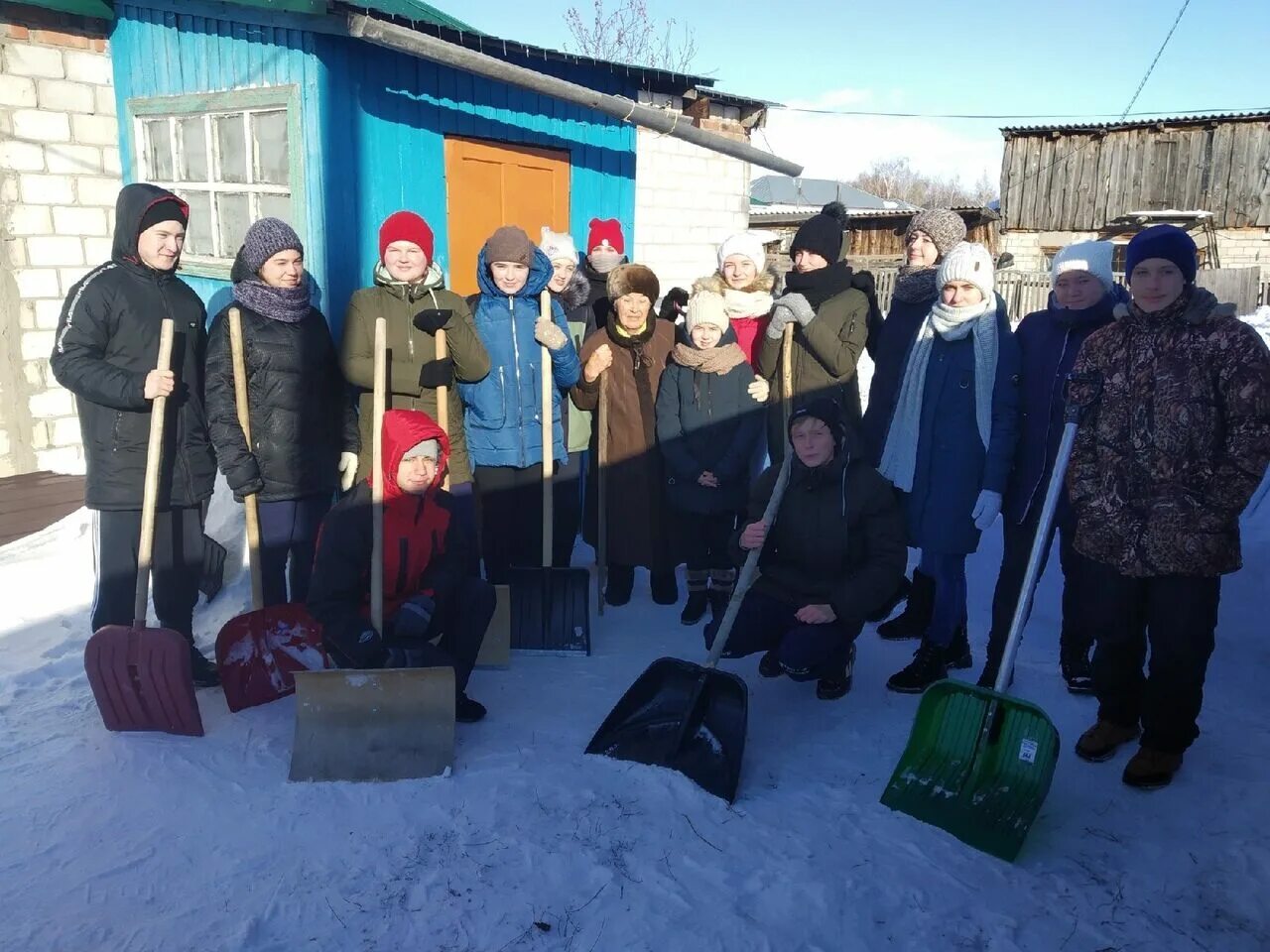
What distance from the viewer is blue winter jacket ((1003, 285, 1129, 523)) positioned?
2996 mm

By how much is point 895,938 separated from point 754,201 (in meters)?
24.4

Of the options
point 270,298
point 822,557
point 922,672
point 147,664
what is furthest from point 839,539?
point 147,664

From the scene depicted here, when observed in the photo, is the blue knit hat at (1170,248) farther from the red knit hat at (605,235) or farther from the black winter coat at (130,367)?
the black winter coat at (130,367)

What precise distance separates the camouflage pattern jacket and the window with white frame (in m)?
4.17

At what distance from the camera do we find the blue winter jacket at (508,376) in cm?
374

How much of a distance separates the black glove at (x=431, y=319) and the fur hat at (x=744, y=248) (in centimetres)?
127

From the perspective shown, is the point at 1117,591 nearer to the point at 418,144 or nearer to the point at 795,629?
the point at 795,629

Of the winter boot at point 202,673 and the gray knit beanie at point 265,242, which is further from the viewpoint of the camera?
the winter boot at point 202,673

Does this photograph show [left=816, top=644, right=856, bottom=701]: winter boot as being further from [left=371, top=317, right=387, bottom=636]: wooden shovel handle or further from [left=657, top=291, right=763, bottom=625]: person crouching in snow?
[left=371, top=317, right=387, bottom=636]: wooden shovel handle

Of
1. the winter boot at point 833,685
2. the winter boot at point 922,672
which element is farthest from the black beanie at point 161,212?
the winter boot at point 922,672

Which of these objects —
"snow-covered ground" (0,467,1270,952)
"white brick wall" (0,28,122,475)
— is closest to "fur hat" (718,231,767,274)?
"snow-covered ground" (0,467,1270,952)

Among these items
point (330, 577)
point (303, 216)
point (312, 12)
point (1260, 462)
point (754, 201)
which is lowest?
point (330, 577)

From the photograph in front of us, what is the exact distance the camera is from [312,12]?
4375 mm

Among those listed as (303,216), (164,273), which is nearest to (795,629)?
(164,273)
